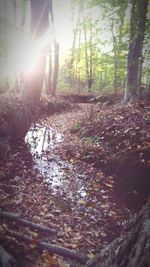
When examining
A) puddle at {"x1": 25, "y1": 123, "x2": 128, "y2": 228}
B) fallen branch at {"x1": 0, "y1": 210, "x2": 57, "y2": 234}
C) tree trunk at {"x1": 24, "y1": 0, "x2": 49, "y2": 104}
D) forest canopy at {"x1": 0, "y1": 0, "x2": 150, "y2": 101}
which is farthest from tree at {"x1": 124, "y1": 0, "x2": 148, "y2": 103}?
fallen branch at {"x1": 0, "y1": 210, "x2": 57, "y2": 234}

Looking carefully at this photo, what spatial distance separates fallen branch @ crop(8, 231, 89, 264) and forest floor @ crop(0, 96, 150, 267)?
2.4 inches

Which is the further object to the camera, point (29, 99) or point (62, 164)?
point (29, 99)

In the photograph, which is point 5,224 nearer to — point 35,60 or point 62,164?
point 62,164

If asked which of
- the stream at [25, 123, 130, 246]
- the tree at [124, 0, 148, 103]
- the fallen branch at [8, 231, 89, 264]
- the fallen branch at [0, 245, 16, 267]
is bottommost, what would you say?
the stream at [25, 123, 130, 246]

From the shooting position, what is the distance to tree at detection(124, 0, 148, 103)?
13523 mm

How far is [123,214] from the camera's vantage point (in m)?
5.65

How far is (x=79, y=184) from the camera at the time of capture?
693cm

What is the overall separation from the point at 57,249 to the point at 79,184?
3.07 meters

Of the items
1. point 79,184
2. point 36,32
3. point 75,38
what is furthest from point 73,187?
point 75,38

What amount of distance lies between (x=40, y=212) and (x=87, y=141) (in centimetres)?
484

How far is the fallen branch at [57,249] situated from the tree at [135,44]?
37.5ft

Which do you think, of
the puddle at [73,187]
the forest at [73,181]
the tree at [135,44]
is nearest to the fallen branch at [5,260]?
the forest at [73,181]

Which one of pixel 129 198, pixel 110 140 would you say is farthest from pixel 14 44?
pixel 129 198

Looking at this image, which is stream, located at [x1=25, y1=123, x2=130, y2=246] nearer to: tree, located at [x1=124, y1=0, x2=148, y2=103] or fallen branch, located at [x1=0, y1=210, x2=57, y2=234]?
fallen branch, located at [x1=0, y1=210, x2=57, y2=234]
